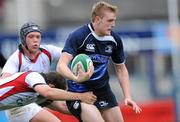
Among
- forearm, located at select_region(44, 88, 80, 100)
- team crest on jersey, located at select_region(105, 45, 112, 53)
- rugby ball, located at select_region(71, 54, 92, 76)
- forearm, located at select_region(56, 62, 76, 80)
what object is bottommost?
forearm, located at select_region(44, 88, 80, 100)

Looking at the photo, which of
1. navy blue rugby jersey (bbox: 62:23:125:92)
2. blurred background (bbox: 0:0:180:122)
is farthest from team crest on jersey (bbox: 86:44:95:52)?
blurred background (bbox: 0:0:180:122)

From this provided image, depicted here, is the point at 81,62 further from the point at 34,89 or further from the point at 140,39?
the point at 140,39

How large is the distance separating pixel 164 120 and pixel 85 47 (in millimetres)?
8405

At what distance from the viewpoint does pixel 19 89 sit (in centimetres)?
Answer: 1180

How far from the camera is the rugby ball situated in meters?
11.5

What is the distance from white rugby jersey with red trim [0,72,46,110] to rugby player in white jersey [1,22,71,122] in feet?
1.97

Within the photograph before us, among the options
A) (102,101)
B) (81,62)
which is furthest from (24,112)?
(81,62)

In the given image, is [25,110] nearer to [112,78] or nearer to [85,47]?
[85,47]

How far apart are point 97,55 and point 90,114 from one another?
84 cm

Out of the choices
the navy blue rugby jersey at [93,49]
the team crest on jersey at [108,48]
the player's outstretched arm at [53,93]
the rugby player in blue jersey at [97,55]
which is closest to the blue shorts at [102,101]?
the rugby player in blue jersey at [97,55]

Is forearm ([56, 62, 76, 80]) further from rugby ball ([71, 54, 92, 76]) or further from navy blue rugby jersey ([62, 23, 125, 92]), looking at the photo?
navy blue rugby jersey ([62, 23, 125, 92])

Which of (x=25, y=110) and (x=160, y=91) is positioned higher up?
(x=25, y=110)

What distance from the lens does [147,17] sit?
47.9 metres

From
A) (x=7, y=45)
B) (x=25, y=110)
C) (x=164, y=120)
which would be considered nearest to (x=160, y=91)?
(x=7, y=45)
